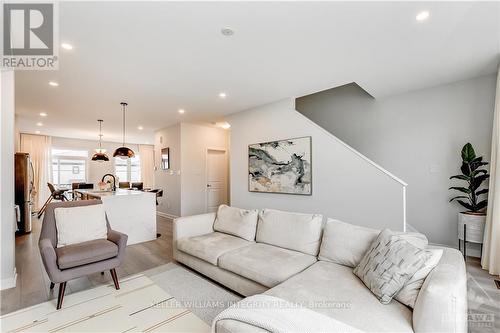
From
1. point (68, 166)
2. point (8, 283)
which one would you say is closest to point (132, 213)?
point (8, 283)

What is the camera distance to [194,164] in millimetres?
6254

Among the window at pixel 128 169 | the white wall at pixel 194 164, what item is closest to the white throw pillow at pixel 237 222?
the white wall at pixel 194 164

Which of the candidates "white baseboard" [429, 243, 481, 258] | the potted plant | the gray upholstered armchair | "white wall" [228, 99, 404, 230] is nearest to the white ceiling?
"white wall" [228, 99, 404, 230]

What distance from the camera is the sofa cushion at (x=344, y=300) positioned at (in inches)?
51.7

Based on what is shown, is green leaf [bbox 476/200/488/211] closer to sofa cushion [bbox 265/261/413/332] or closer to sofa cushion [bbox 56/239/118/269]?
sofa cushion [bbox 265/261/413/332]

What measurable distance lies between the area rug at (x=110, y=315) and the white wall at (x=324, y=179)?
2575mm

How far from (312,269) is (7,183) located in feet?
11.7

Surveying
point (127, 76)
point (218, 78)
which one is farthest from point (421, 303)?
point (127, 76)

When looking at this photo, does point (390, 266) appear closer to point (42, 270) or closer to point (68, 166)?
point (42, 270)

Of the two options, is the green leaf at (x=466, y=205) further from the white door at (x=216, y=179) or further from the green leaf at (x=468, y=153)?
the white door at (x=216, y=179)

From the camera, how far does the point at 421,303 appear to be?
128 centimetres

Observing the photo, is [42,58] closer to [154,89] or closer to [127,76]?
[127,76]

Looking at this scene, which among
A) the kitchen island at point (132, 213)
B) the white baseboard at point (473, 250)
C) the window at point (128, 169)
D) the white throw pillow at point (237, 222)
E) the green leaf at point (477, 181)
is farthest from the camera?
the window at point (128, 169)

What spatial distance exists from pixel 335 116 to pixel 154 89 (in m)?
3.61
